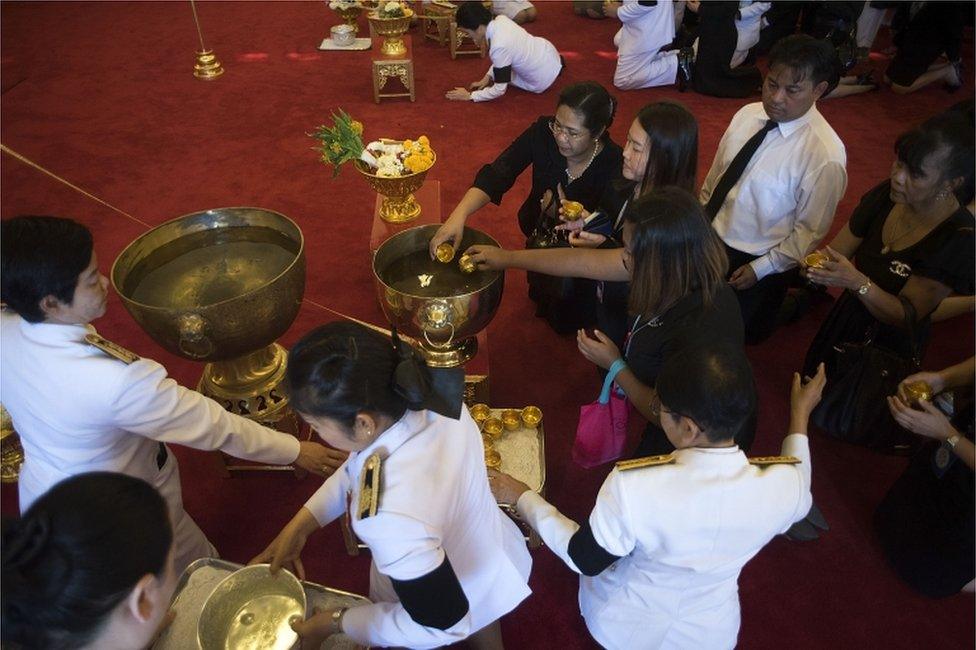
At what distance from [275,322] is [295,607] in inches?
33.0

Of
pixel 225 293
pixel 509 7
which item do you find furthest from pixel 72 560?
pixel 509 7

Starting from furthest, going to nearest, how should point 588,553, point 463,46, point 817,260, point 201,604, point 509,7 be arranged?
point 509,7, point 463,46, point 817,260, point 201,604, point 588,553

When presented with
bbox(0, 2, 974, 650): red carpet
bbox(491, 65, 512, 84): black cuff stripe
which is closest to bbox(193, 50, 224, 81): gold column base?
bbox(0, 2, 974, 650): red carpet

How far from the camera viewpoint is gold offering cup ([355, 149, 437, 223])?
275 cm

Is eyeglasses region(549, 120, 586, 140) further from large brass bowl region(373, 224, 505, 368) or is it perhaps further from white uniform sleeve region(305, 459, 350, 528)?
white uniform sleeve region(305, 459, 350, 528)

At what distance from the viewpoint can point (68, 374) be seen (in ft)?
4.48

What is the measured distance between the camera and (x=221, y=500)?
7.24ft

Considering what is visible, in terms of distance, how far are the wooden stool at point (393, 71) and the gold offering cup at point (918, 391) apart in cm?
415

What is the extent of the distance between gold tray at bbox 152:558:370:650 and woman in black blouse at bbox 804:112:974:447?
1.70m

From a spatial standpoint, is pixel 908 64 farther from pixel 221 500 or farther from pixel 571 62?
pixel 221 500

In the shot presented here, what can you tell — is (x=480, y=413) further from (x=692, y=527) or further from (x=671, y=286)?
(x=692, y=527)

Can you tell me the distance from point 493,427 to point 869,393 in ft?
4.05

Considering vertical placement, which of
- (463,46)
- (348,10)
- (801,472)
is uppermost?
(801,472)

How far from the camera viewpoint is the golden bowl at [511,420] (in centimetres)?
204
